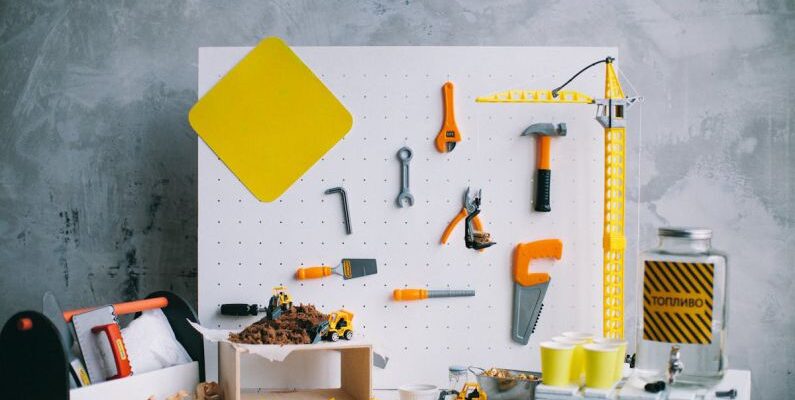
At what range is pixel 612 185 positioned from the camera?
263cm

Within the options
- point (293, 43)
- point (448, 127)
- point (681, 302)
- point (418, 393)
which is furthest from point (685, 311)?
point (293, 43)

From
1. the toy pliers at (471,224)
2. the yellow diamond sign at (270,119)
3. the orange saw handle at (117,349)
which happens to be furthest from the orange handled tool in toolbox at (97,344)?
the toy pliers at (471,224)

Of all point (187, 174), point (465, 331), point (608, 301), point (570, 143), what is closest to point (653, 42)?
point (570, 143)

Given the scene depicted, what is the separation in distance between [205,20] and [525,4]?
1.19 metres

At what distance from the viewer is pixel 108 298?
3.10m

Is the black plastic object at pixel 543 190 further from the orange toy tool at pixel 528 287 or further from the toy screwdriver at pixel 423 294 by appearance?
the toy screwdriver at pixel 423 294

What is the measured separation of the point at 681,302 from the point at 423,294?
1.09 metres

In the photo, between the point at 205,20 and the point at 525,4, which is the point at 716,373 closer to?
the point at 525,4

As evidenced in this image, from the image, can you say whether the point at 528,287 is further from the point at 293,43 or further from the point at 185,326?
the point at 293,43

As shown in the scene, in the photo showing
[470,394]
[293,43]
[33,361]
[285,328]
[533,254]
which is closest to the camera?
[33,361]

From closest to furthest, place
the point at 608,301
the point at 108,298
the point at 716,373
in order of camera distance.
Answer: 1. the point at 716,373
2. the point at 608,301
3. the point at 108,298

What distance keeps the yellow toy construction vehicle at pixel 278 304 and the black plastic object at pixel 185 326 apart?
24 cm

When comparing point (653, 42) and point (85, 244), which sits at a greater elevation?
point (653, 42)

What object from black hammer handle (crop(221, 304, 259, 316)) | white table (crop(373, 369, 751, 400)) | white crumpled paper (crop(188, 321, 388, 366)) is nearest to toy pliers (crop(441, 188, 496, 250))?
white crumpled paper (crop(188, 321, 388, 366))
